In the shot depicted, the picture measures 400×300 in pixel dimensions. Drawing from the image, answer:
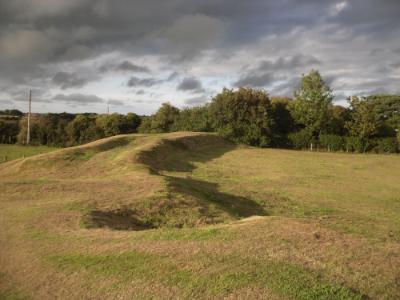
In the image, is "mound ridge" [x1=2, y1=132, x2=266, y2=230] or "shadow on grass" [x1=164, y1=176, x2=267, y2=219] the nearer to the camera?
"mound ridge" [x1=2, y1=132, x2=266, y2=230]

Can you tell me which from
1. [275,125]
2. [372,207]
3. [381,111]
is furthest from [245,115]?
[372,207]

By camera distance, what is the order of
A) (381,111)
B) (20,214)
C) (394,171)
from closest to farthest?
(20,214) < (394,171) < (381,111)

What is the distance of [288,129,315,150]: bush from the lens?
42188 mm

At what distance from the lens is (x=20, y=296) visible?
19.2 feet

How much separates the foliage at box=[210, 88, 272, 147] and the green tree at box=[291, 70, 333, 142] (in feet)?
12.1

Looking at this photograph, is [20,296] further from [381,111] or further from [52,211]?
[381,111]

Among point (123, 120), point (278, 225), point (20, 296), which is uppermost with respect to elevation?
point (123, 120)

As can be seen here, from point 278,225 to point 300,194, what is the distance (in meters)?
9.30

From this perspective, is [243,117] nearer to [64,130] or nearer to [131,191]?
[64,130]

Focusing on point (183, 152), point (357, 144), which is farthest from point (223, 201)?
point (357, 144)

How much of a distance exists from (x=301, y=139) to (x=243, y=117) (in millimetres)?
6763

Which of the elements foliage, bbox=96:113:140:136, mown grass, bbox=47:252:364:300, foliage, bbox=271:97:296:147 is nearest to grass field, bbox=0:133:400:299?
mown grass, bbox=47:252:364:300

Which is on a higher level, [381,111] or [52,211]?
[381,111]

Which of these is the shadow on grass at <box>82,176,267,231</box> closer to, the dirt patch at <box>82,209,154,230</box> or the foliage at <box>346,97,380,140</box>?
the dirt patch at <box>82,209,154,230</box>
